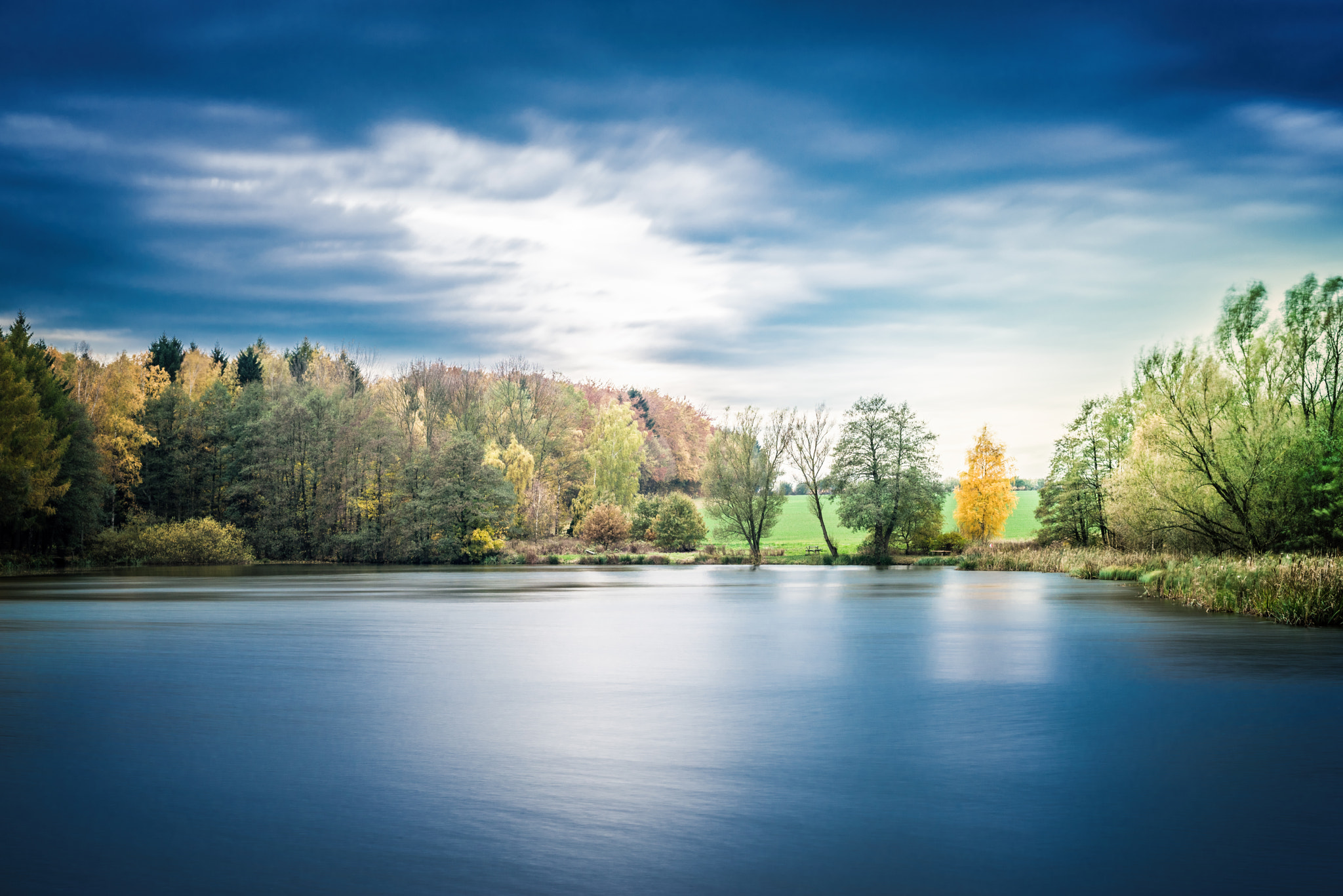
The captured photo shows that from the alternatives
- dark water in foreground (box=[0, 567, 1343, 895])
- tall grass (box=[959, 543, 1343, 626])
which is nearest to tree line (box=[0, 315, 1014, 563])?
tall grass (box=[959, 543, 1343, 626])

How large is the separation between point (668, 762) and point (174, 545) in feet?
204

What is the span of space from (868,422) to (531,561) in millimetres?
26567

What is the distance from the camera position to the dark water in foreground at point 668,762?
6.65 m

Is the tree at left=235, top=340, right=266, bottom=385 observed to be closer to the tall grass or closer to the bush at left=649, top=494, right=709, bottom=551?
the bush at left=649, top=494, right=709, bottom=551

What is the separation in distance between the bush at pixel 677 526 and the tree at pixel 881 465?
13969mm

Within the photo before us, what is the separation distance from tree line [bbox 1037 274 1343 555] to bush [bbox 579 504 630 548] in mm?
39708

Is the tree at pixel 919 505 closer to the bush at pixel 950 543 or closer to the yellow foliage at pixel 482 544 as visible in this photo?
the bush at pixel 950 543

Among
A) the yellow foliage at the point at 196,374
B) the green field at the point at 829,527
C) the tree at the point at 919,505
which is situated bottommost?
the green field at the point at 829,527

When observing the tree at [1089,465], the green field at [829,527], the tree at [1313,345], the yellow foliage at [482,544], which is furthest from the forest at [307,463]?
the tree at [1313,345]

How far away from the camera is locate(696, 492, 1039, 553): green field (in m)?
99.2

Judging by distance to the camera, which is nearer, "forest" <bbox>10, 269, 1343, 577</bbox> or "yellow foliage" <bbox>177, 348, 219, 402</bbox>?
"forest" <bbox>10, 269, 1343, 577</bbox>

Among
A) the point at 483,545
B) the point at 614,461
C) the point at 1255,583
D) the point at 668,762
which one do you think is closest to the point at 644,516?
the point at 614,461

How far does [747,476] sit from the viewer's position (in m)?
69.0

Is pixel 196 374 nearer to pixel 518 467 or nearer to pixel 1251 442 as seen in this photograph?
pixel 518 467
